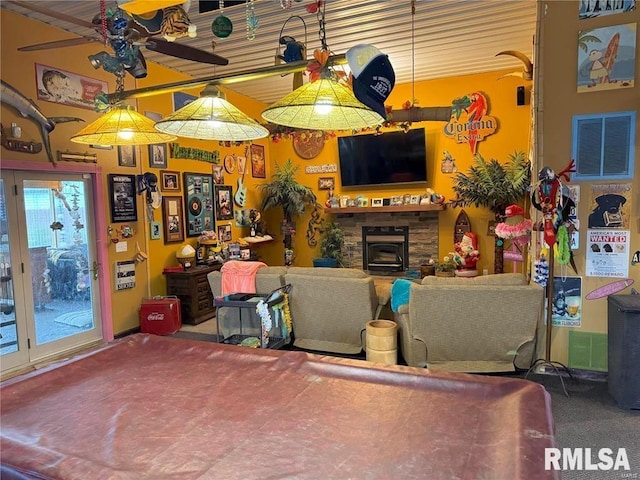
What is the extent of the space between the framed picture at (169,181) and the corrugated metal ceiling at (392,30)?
154 centimetres

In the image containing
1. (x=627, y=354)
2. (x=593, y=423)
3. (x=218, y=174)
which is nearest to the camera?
(x=593, y=423)

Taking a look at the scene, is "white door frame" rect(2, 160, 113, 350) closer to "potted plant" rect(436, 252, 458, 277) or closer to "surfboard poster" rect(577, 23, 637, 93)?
"potted plant" rect(436, 252, 458, 277)

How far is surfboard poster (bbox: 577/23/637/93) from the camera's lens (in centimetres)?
352

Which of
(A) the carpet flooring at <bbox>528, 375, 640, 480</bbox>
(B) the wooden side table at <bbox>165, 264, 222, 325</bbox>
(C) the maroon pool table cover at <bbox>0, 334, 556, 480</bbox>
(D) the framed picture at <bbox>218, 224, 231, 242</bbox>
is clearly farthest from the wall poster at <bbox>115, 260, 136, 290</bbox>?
(A) the carpet flooring at <bbox>528, 375, 640, 480</bbox>

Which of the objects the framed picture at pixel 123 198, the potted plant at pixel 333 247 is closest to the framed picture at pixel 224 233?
the potted plant at pixel 333 247

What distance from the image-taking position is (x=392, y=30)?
17.1 feet

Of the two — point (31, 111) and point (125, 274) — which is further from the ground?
point (31, 111)

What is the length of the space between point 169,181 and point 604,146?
5.25 m

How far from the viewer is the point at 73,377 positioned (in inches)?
77.1

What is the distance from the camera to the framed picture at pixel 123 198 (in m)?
5.32

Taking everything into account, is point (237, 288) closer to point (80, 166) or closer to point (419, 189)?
point (80, 166)

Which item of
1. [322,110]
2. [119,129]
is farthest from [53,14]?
[322,110]

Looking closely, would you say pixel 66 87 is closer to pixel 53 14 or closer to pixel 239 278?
pixel 53 14

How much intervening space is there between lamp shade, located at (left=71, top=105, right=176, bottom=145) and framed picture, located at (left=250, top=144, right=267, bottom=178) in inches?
212
